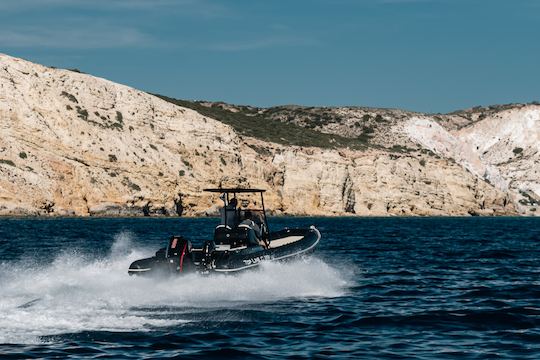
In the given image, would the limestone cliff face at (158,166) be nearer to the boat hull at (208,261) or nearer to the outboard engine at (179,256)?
the boat hull at (208,261)

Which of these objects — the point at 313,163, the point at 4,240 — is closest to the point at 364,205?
the point at 313,163

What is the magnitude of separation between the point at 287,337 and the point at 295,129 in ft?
413

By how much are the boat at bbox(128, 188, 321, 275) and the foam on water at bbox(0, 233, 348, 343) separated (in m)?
0.27

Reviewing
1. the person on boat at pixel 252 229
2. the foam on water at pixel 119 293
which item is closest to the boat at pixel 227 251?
the person on boat at pixel 252 229

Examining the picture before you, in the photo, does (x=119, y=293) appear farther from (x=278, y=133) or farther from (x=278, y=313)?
(x=278, y=133)

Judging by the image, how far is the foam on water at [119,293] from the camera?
15.9 meters

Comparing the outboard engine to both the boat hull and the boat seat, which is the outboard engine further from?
the boat seat

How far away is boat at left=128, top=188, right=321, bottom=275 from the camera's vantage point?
21750 mm

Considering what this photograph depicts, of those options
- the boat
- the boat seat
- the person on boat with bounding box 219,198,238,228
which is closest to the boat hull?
the boat

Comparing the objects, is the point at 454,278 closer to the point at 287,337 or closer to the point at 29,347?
the point at 287,337

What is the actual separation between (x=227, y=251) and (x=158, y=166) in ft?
261

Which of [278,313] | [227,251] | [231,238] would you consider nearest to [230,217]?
[231,238]

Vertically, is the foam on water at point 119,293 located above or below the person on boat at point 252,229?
below

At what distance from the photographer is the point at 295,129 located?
5541 inches
